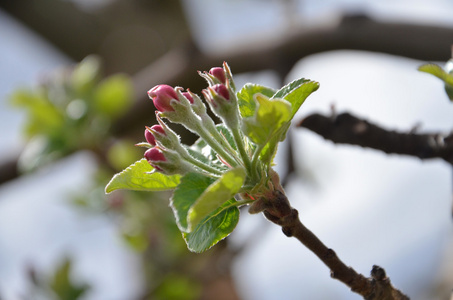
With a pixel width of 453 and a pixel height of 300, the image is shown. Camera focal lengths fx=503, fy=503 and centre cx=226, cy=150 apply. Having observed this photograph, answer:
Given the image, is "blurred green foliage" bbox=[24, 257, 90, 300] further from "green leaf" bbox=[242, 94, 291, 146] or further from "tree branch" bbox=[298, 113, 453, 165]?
"green leaf" bbox=[242, 94, 291, 146]

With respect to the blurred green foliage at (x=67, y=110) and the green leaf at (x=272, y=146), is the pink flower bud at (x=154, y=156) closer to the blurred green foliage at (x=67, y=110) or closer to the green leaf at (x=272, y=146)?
the green leaf at (x=272, y=146)

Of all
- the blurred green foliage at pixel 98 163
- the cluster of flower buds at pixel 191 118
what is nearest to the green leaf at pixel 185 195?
the cluster of flower buds at pixel 191 118

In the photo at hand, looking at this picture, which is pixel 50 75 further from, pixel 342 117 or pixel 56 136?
pixel 342 117

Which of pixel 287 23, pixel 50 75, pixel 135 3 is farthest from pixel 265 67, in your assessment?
pixel 135 3

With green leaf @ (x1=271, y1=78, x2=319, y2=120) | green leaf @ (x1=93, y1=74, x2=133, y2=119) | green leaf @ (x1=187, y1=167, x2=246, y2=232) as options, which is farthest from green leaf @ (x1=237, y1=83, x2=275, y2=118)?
green leaf @ (x1=93, y1=74, x2=133, y2=119)

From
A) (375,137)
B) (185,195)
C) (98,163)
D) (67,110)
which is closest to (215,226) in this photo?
(185,195)
